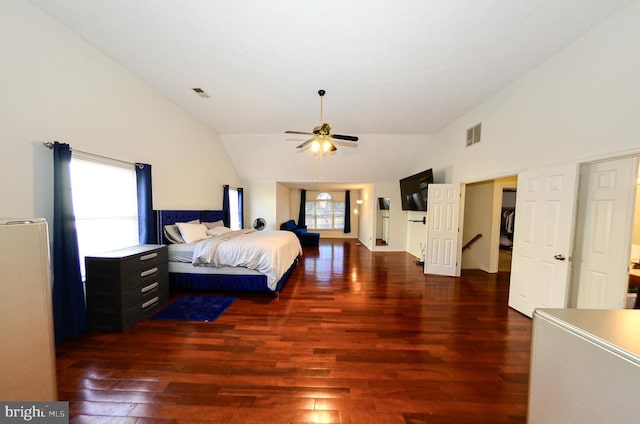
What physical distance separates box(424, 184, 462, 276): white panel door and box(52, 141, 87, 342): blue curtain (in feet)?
17.9

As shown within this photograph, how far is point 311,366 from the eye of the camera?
191cm

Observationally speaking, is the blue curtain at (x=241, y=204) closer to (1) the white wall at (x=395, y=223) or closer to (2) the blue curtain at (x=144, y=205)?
(2) the blue curtain at (x=144, y=205)

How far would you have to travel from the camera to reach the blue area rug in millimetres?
2680

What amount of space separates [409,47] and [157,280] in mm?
4221

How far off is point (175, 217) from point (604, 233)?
5738 millimetres

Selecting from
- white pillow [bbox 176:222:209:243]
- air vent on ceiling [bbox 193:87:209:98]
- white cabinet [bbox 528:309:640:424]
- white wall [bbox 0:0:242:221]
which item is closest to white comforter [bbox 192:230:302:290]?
white pillow [bbox 176:222:209:243]

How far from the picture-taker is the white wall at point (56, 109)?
182cm

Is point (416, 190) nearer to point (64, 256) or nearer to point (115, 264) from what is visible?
point (115, 264)

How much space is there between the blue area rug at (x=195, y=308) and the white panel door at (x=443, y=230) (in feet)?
13.3

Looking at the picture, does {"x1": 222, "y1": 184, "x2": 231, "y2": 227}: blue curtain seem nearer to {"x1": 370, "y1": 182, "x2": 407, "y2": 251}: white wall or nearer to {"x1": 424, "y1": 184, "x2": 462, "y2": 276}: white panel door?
{"x1": 370, "y1": 182, "x2": 407, "y2": 251}: white wall

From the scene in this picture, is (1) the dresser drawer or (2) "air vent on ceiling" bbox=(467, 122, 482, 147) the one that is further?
(2) "air vent on ceiling" bbox=(467, 122, 482, 147)

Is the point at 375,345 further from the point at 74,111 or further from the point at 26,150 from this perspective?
the point at 74,111

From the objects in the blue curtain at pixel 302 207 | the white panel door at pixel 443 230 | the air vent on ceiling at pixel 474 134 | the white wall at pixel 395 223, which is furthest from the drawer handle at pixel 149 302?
the blue curtain at pixel 302 207

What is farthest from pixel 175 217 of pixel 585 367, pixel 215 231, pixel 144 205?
pixel 585 367
